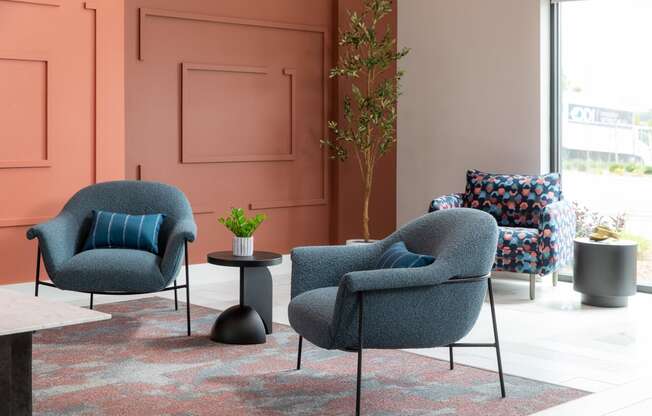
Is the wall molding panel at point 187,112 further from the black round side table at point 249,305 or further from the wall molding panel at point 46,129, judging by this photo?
the black round side table at point 249,305

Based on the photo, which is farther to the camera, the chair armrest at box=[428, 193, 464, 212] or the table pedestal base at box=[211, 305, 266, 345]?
the chair armrest at box=[428, 193, 464, 212]

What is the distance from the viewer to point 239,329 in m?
5.22

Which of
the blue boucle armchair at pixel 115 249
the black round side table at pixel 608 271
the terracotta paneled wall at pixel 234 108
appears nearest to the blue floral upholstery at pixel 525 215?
the black round side table at pixel 608 271

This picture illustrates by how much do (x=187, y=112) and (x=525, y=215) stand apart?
262 centimetres

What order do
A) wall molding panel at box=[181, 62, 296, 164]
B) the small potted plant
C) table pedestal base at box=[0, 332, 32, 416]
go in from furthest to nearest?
wall molding panel at box=[181, 62, 296, 164]
the small potted plant
table pedestal base at box=[0, 332, 32, 416]

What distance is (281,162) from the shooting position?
7.80 m

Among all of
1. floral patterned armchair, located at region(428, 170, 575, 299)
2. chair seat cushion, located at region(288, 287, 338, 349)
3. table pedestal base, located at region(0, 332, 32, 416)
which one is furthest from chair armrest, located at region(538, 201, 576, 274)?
table pedestal base, located at region(0, 332, 32, 416)

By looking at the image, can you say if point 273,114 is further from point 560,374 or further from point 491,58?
point 560,374

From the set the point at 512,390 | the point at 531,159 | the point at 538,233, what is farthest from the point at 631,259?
the point at 512,390

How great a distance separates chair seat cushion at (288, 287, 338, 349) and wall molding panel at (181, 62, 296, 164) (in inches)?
124

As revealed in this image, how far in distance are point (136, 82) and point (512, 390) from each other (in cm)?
382

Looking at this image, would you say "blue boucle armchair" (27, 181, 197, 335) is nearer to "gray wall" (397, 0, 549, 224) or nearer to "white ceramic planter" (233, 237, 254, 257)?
"white ceramic planter" (233, 237, 254, 257)

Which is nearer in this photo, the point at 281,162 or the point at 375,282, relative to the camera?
the point at 375,282

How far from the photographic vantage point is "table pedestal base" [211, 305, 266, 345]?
521cm
